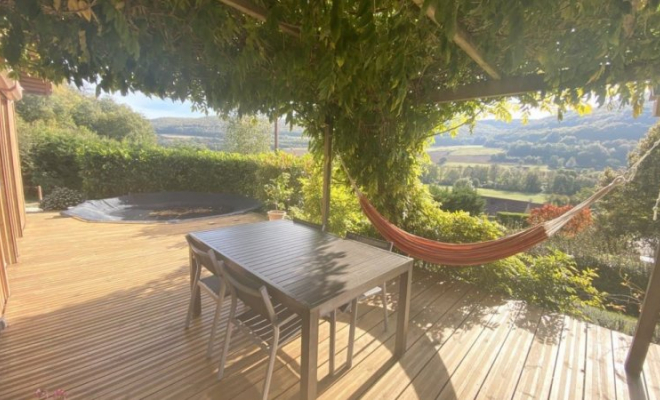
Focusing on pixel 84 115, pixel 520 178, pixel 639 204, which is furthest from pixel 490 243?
pixel 84 115

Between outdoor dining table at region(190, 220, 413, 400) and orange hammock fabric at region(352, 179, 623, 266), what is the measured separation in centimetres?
62

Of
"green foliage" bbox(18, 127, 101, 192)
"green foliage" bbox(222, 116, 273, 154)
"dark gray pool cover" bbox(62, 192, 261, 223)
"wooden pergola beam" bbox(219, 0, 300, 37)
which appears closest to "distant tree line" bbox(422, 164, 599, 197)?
"dark gray pool cover" bbox(62, 192, 261, 223)

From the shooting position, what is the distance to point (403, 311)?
1.88 m

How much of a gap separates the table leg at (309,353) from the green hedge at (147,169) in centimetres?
520

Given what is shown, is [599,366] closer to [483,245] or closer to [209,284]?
[483,245]

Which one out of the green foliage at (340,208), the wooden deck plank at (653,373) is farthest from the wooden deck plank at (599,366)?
the green foliage at (340,208)

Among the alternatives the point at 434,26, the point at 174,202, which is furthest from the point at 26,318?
the point at 174,202

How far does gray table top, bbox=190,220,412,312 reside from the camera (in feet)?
4.54

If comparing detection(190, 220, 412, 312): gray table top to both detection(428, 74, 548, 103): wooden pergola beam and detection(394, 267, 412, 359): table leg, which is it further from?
detection(428, 74, 548, 103): wooden pergola beam

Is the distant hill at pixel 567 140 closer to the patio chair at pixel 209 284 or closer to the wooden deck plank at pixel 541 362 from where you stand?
the patio chair at pixel 209 284

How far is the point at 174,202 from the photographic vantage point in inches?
314

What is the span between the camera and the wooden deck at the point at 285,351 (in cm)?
162

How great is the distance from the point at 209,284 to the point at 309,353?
109 centimetres

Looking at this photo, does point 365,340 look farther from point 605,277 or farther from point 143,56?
point 605,277
